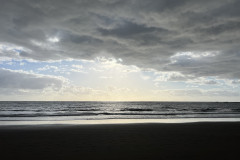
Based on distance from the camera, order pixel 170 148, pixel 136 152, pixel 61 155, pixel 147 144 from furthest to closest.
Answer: pixel 147 144 → pixel 170 148 → pixel 136 152 → pixel 61 155

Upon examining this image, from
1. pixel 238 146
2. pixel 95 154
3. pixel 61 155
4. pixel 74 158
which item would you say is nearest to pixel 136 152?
pixel 95 154

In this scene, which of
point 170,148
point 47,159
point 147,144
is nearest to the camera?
point 47,159

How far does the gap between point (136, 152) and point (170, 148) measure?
5.69ft

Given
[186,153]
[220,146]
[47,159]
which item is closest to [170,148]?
[186,153]

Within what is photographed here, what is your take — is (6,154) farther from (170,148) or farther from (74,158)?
(170,148)

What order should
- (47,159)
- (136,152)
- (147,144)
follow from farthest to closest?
(147,144), (136,152), (47,159)

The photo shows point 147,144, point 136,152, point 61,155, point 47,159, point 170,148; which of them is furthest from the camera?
point 147,144

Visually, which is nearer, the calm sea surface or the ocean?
the ocean

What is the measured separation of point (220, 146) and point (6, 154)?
31.0 feet

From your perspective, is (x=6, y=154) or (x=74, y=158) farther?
(x=6, y=154)

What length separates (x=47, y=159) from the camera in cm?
682

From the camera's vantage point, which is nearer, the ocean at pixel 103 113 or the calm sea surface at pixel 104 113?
the ocean at pixel 103 113

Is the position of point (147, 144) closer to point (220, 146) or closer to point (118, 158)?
point (118, 158)

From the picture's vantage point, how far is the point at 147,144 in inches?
363
